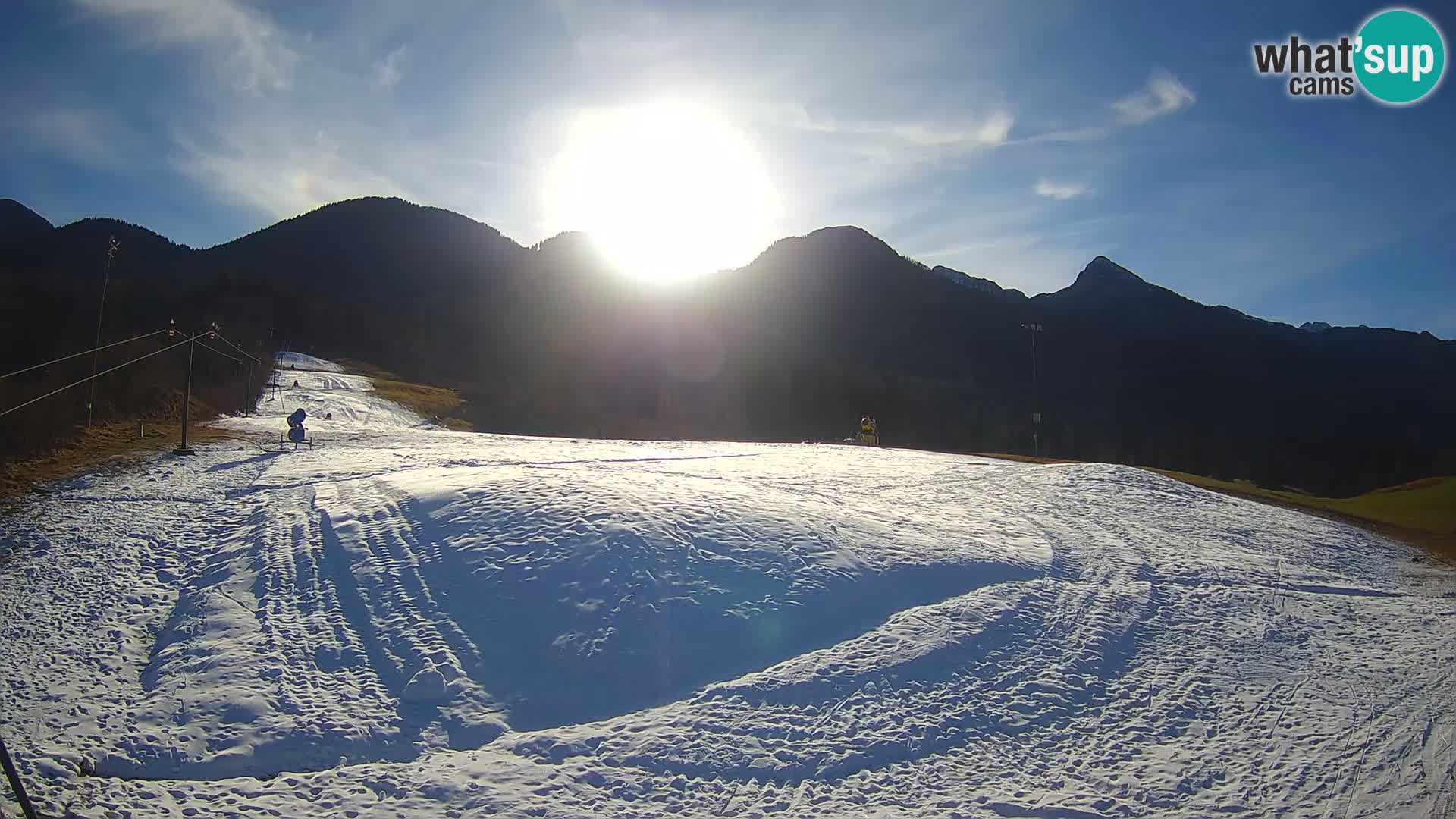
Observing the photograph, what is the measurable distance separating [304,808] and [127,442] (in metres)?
18.4

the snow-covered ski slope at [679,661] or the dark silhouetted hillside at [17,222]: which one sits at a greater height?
the dark silhouetted hillside at [17,222]

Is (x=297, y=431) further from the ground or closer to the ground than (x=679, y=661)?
further from the ground

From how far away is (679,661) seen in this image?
7.10 meters

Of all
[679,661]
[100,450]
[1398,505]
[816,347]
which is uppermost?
[816,347]

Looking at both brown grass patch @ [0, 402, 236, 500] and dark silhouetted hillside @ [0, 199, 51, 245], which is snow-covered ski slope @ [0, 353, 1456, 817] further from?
dark silhouetted hillside @ [0, 199, 51, 245]

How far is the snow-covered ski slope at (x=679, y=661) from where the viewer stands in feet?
17.4

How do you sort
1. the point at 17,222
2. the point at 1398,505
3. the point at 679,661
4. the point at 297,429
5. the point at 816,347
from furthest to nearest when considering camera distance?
the point at 17,222
the point at 816,347
the point at 1398,505
the point at 297,429
the point at 679,661

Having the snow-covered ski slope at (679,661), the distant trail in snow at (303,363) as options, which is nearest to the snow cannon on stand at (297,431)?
the snow-covered ski slope at (679,661)

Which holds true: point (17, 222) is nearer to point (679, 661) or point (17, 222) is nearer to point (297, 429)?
point (297, 429)

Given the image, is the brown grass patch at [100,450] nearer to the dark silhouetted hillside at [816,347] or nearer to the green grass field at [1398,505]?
the dark silhouetted hillside at [816,347]

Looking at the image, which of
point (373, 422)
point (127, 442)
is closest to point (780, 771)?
point (127, 442)

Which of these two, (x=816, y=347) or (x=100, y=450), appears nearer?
(x=100, y=450)

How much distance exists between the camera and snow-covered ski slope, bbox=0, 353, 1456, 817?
17.4ft

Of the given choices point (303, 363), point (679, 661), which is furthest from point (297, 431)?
point (303, 363)
